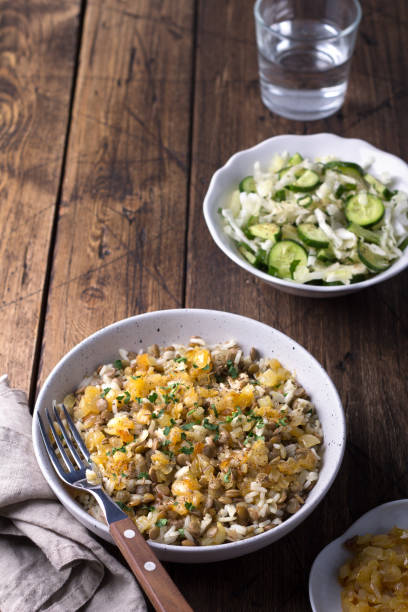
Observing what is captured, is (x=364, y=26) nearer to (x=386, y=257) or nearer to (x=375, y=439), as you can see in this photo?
(x=386, y=257)

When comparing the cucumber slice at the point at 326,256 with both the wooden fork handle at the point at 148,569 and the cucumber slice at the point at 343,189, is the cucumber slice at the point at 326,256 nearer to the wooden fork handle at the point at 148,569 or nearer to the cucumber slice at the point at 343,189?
the cucumber slice at the point at 343,189

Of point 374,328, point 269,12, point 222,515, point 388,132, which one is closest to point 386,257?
point 374,328

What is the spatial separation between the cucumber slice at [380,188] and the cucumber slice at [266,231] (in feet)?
1.57

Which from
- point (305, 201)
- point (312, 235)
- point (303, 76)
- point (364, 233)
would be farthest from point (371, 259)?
point (303, 76)

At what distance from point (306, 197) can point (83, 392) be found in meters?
1.15

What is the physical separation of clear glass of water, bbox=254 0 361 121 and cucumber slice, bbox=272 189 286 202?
75 cm

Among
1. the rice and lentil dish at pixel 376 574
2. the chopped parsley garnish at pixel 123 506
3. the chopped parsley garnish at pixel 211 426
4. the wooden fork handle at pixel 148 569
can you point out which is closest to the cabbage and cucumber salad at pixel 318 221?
the chopped parsley garnish at pixel 211 426

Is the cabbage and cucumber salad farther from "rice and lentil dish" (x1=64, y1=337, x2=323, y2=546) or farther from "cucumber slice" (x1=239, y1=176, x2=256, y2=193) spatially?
"rice and lentil dish" (x1=64, y1=337, x2=323, y2=546)

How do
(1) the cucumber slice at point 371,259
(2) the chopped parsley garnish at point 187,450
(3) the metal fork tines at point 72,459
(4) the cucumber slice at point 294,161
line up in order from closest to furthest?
(3) the metal fork tines at point 72,459 < (2) the chopped parsley garnish at point 187,450 < (1) the cucumber slice at point 371,259 < (4) the cucumber slice at point 294,161

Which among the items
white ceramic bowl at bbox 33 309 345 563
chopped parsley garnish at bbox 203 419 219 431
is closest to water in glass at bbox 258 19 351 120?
white ceramic bowl at bbox 33 309 345 563

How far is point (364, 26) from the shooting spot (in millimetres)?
3928

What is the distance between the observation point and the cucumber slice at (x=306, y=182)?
2.85 metres

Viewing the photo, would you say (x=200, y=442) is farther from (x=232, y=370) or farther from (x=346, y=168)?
(x=346, y=168)

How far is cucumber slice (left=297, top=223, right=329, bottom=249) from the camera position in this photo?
106 inches
